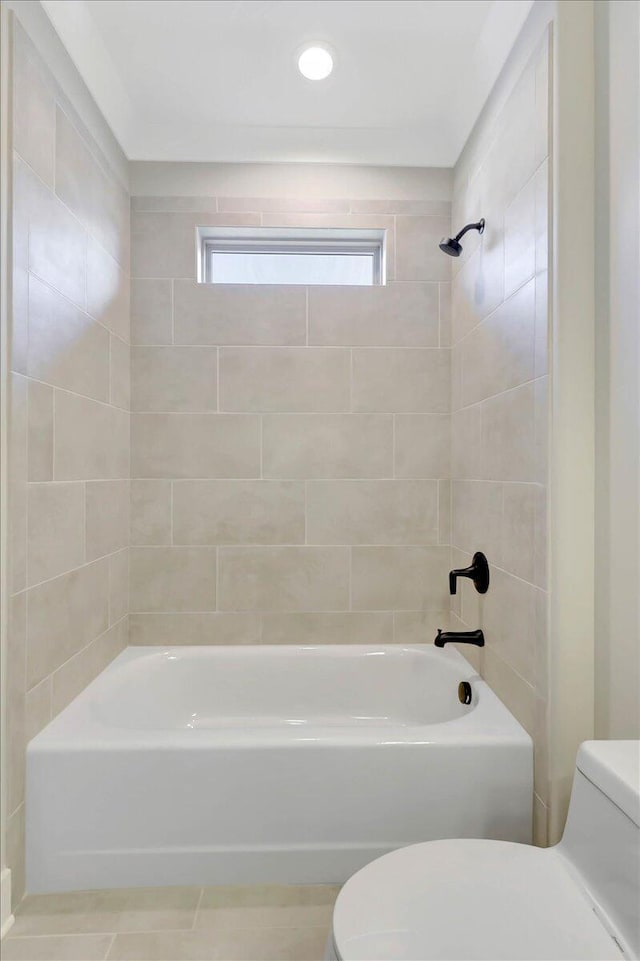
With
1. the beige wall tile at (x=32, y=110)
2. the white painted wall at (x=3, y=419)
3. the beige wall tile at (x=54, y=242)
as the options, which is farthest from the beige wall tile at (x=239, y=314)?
the white painted wall at (x=3, y=419)

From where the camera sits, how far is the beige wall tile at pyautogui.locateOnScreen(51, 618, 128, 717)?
1.80 metres

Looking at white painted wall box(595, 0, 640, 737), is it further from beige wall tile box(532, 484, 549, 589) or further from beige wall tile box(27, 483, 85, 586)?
beige wall tile box(27, 483, 85, 586)

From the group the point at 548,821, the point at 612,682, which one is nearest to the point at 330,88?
the point at 612,682

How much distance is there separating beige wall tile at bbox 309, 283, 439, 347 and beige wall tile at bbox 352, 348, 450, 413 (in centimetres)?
5

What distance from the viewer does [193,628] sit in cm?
246

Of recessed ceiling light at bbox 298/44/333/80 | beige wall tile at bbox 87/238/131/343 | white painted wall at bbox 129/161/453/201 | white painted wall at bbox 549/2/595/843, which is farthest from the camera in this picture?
white painted wall at bbox 129/161/453/201

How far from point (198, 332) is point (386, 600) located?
4.41ft

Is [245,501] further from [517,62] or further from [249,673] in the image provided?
[517,62]

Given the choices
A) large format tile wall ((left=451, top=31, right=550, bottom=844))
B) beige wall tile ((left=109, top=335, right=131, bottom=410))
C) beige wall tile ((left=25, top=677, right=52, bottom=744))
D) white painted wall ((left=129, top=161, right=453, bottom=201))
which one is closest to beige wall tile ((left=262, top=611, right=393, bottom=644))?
large format tile wall ((left=451, top=31, right=550, bottom=844))

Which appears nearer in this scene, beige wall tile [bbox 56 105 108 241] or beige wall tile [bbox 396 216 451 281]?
beige wall tile [bbox 56 105 108 241]

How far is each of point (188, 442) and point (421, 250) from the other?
125 cm

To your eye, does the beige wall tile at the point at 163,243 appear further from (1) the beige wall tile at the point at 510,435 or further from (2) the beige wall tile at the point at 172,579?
(1) the beige wall tile at the point at 510,435

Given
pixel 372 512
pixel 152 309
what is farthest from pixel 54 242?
pixel 372 512

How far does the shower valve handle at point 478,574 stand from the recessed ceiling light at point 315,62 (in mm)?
Result: 1698
